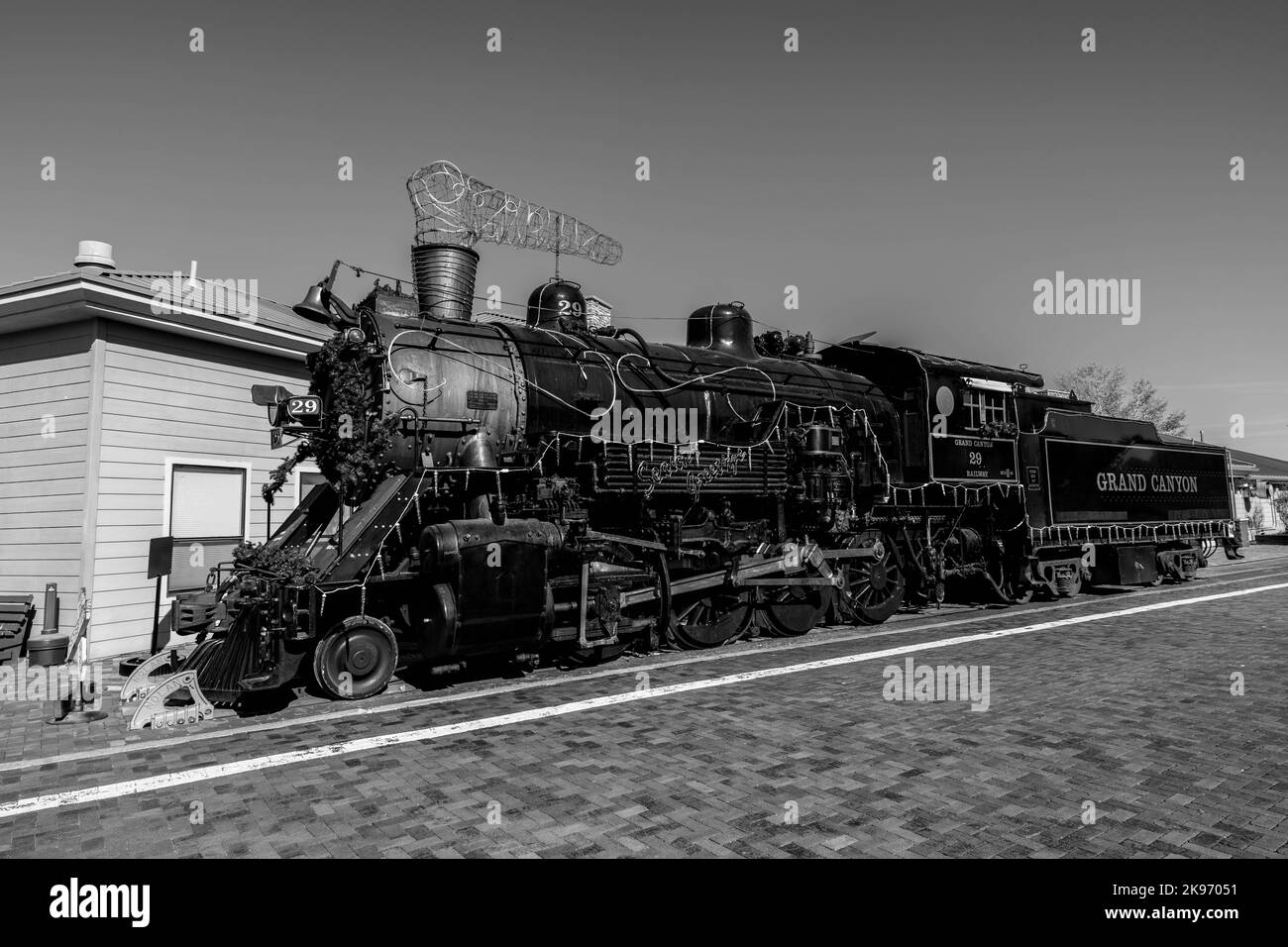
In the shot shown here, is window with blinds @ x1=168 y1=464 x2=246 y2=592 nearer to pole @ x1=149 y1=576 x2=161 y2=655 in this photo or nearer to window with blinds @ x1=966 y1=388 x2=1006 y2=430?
pole @ x1=149 y1=576 x2=161 y2=655

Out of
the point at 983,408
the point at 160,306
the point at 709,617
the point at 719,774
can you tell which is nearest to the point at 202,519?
the point at 160,306

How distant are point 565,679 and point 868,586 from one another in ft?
19.1

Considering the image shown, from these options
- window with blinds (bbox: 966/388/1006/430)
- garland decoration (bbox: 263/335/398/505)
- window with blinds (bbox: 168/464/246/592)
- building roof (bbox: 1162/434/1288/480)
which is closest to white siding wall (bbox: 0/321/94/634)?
window with blinds (bbox: 168/464/246/592)

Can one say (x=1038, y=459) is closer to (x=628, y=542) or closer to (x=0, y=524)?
(x=628, y=542)

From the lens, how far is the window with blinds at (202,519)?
1070 cm

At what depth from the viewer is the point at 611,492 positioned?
29.3 feet

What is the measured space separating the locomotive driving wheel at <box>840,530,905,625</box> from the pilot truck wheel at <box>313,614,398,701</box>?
693 centimetres

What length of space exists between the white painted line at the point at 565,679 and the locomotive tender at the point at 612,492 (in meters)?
0.32

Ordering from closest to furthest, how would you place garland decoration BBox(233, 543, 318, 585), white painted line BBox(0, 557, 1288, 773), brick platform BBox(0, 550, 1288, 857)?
brick platform BBox(0, 550, 1288, 857) → white painted line BBox(0, 557, 1288, 773) → garland decoration BBox(233, 543, 318, 585)

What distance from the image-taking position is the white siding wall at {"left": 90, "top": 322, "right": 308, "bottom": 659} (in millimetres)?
9875

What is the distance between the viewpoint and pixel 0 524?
1040cm

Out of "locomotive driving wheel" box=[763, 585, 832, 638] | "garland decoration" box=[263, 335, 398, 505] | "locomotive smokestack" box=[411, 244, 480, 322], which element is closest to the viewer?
"garland decoration" box=[263, 335, 398, 505]

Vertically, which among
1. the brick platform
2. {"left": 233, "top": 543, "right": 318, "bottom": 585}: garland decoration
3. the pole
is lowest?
the brick platform

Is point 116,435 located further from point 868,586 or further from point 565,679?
point 868,586
